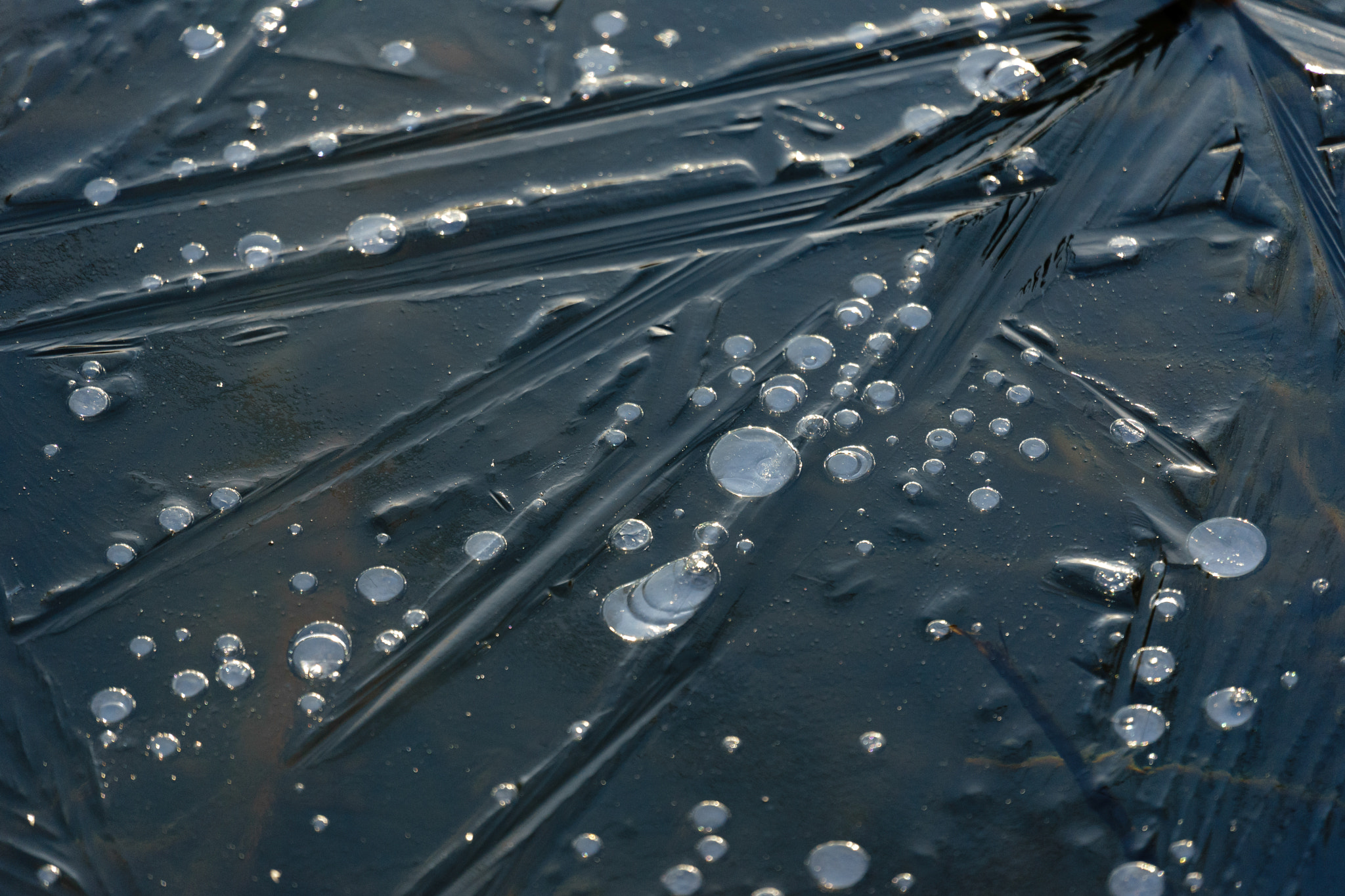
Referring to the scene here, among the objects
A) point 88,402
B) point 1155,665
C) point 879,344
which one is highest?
point 879,344

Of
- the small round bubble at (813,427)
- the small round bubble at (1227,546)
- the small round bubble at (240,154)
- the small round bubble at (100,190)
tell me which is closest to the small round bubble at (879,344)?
the small round bubble at (813,427)

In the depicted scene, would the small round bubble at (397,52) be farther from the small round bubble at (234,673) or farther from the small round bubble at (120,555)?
the small round bubble at (234,673)

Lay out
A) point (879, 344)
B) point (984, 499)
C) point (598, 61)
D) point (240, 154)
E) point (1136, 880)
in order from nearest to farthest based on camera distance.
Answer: point (1136, 880) < point (984, 499) < point (879, 344) < point (240, 154) < point (598, 61)

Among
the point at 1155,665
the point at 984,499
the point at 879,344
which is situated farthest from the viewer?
the point at 879,344

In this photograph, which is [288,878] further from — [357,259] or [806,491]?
[357,259]

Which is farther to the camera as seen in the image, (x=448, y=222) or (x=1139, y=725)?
(x=448, y=222)

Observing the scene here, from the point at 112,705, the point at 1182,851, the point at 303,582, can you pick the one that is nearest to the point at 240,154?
the point at 303,582

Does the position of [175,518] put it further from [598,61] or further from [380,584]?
[598,61]

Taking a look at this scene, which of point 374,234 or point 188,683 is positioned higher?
point 374,234

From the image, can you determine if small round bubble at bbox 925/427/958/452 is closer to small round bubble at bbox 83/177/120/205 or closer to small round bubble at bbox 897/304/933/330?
small round bubble at bbox 897/304/933/330

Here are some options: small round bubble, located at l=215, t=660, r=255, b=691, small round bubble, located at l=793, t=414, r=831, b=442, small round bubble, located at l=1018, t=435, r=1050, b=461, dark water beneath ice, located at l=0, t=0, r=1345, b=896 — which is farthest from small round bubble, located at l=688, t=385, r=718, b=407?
small round bubble, located at l=215, t=660, r=255, b=691
